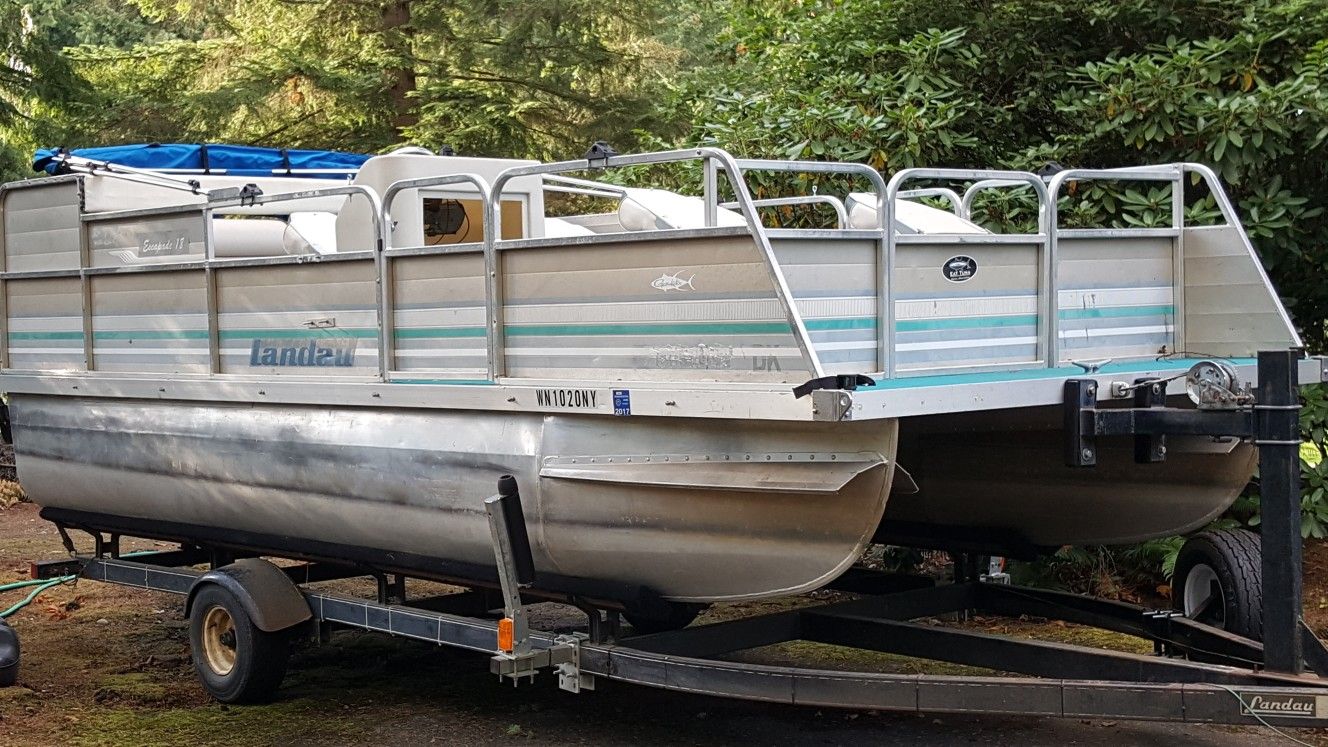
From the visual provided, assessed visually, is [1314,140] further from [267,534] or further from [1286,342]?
[267,534]

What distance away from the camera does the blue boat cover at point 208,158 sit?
28.7ft

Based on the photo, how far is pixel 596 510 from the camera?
5.75m

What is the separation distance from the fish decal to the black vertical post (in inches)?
76.3

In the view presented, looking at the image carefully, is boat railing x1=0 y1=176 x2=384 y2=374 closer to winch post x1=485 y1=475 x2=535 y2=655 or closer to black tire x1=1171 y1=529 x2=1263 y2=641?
winch post x1=485 y1=475 x2=535 y2=655

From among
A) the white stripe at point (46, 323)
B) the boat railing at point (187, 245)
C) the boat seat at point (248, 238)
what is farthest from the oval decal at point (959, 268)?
the white stripe at point (46, 323)

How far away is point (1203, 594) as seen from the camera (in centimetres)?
657

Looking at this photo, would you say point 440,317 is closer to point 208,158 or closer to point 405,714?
point 405,714

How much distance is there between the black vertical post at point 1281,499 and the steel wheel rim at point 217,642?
15.3 ft

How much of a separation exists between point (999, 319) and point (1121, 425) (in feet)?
2.28

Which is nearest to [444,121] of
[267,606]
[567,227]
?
[567,227]

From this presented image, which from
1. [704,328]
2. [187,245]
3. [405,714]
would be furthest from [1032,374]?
[187,245]

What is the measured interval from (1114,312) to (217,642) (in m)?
4.42

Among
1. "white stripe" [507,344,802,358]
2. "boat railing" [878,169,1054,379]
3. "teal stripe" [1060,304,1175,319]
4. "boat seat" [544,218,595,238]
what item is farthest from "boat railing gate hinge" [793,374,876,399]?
"boat seat" [544,218,595,238]

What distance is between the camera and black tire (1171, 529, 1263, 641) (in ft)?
20.2
